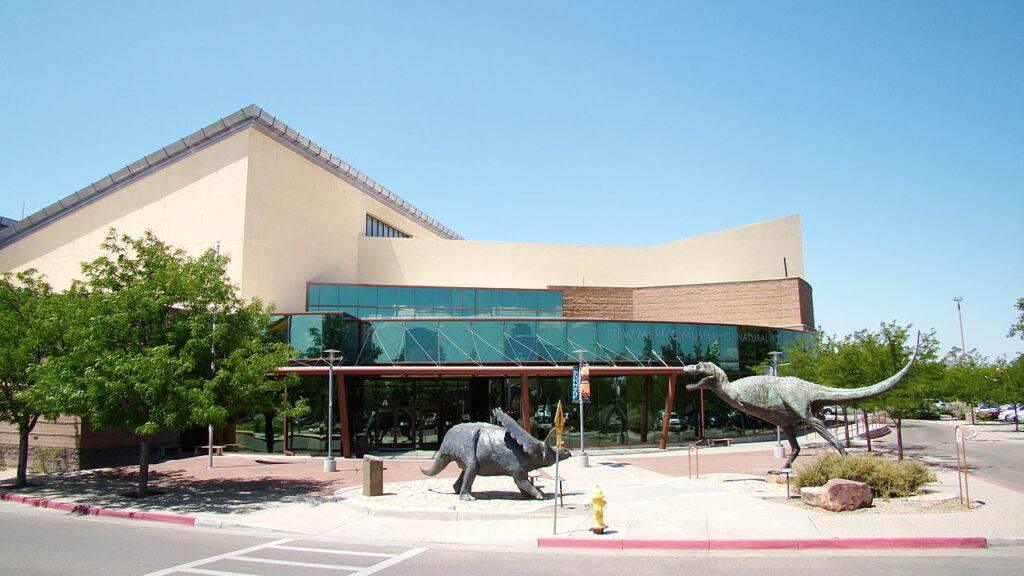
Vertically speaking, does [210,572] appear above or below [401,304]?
below

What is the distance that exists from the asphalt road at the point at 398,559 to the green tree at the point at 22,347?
7.48 m

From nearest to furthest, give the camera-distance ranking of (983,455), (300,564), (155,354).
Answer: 1. (300,564)
2. (155,354)
3. (983,455)

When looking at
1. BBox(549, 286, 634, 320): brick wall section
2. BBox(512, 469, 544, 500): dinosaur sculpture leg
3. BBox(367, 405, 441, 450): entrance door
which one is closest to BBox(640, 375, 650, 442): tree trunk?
BBox(367, 405, 441, 450): entrance door

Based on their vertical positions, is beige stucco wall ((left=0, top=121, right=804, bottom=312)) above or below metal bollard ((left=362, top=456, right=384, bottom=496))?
above

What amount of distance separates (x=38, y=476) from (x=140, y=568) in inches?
635

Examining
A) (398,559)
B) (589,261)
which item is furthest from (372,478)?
(589,261)

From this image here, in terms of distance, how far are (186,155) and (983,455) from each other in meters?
40.8

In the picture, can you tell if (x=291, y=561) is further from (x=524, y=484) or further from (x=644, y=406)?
(x=644, y=406)

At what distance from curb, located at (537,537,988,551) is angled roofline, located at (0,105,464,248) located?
28.6 m

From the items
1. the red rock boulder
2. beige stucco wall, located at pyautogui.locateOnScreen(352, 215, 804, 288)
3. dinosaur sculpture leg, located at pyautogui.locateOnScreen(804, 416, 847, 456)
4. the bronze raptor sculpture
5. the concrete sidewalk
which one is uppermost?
beige stucco wall, located at pyautogui.locateOnScreen(352, 215, 804, 288)

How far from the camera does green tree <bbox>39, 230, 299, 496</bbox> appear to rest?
16.1 meters

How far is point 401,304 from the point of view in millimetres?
37875

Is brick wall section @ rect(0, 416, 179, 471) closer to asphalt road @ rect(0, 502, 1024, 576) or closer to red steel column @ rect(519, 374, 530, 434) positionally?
asphalt road @ rect(0, 502, 1024, 576)

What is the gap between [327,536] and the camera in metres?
12.8
